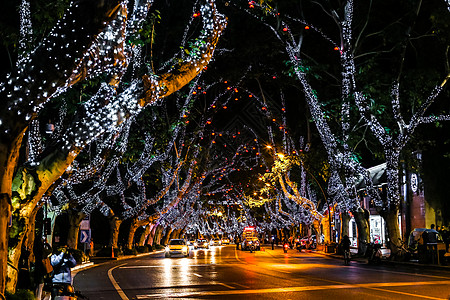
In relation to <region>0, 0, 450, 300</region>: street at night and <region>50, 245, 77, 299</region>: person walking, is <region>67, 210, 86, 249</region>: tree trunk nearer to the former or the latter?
<region>0, 0, 450, 300</region>: street at night

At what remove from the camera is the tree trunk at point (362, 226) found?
35.8 m

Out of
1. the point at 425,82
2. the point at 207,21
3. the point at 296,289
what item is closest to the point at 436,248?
the point at 425,82

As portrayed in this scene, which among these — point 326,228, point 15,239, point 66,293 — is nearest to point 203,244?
point 326,228

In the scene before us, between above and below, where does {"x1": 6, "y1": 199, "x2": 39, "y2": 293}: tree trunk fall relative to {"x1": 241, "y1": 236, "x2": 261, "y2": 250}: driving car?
above

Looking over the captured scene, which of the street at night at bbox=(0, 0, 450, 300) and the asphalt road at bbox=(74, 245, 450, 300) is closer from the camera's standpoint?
the street at night at bbox=(0, 0, 450, 300)

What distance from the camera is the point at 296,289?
15453 mm

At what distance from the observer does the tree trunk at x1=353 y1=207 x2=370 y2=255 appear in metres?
35.8

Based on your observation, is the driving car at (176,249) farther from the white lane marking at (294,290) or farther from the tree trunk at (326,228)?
the white lane marking at (294,290)

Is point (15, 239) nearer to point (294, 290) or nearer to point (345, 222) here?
point (294, 290)

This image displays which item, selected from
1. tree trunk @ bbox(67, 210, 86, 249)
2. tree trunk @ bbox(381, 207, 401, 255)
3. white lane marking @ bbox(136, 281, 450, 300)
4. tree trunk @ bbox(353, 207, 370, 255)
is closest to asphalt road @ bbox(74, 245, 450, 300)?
white lane marking @ bbox(136, 281, 450, 300)

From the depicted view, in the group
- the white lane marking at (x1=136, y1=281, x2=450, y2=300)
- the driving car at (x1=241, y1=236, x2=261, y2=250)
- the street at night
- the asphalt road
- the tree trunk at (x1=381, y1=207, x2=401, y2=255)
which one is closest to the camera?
the street at night

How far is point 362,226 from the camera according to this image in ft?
119

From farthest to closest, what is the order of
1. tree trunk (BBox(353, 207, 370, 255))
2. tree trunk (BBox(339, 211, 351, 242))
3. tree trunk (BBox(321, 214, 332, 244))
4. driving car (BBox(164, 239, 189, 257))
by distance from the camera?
1. tree trunk (BBox(321, 214, 332, 244))
2. tree trunk (BBox(339, 211, 351, 242))
3. driving car (BBox(164, 239, 189, 257))
4. tree trunk (BBox(353, 207, 370, 255))

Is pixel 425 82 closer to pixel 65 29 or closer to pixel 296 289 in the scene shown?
pixel 296 289
